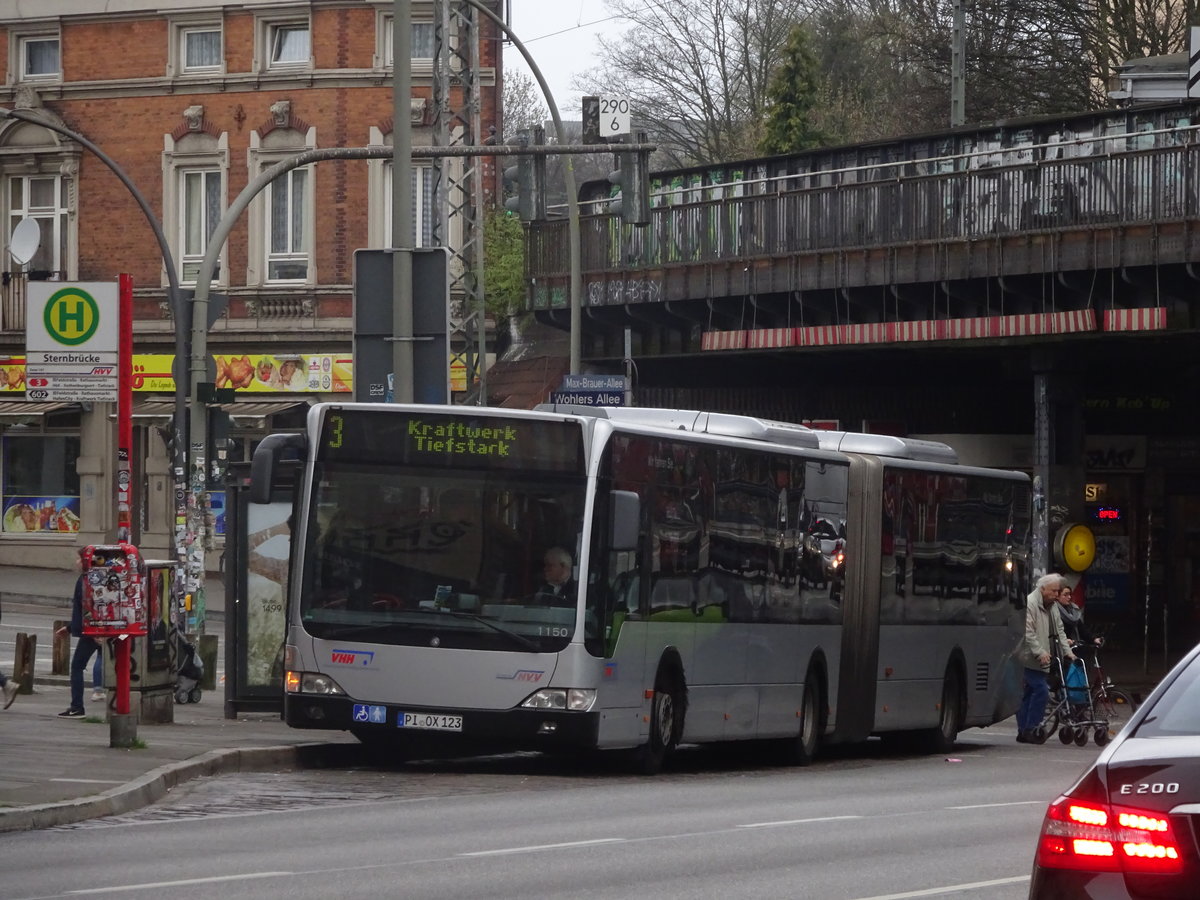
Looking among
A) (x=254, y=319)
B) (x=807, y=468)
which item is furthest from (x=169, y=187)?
(x=807, y=468)

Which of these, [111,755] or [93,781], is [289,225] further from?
[93,781]

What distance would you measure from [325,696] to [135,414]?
101 feet

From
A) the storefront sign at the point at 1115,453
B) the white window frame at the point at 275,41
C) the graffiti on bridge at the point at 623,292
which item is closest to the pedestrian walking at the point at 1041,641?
the graffiti on bridge at the point at 623,292

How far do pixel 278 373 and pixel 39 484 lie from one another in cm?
598

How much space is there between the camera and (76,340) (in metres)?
16.4

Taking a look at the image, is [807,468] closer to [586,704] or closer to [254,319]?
[586,704]

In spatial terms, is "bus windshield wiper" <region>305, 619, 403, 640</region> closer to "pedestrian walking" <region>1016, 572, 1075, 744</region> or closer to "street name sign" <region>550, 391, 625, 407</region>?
"pedestrian walking" <region>1016, 572, 1075, 744</region>

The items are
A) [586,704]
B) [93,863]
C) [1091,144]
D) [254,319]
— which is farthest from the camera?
[254,319]

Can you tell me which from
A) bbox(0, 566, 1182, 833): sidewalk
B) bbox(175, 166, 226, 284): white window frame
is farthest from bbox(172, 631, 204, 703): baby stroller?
bbox(175, 166, 226, 284): white window frame

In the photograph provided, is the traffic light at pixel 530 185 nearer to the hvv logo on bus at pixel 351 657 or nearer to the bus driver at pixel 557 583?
the bus driver at pixel 557 583

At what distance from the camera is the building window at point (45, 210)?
46.8 meters

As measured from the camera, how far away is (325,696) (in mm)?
16234

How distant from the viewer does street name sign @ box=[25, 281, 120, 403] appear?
1630 cm

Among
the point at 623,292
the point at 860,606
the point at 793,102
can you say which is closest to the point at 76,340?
the point at 860,606
